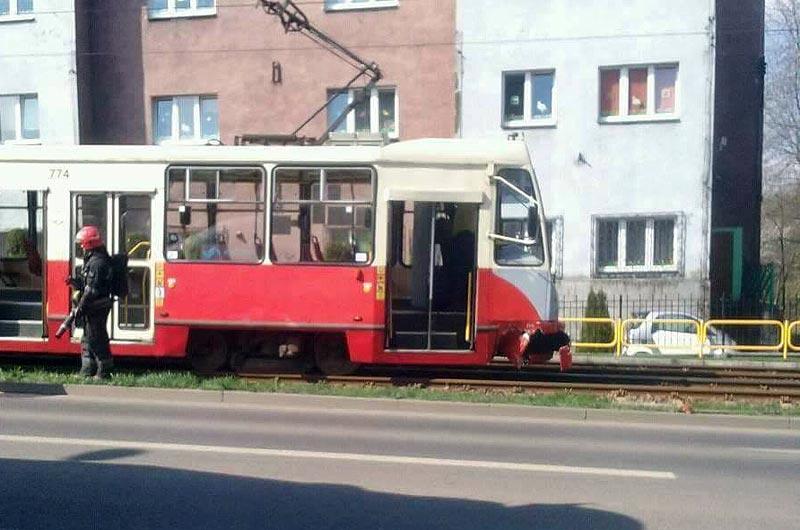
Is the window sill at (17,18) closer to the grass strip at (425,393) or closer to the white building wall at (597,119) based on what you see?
the white building wall at (597,119)

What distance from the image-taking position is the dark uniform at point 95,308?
11.4 metres

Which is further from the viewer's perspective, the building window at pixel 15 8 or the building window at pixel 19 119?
the building window at pixel 19 119

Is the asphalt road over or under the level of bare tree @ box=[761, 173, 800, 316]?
under

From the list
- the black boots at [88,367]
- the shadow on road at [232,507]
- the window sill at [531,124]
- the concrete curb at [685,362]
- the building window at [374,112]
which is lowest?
the concrete curb at [685,362]

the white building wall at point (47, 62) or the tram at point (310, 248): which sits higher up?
the white building wall at point (47, 62)

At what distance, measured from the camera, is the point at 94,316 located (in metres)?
11.5

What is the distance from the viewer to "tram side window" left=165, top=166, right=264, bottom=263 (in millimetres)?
12148

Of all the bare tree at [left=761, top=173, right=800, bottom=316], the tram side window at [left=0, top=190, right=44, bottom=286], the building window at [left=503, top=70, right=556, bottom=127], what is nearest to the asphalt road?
the tram side window at [left=0, top=190, right=44, bottom=286]

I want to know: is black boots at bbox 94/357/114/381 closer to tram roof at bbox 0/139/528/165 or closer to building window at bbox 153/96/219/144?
tram roof at bbox 0/139/528/165

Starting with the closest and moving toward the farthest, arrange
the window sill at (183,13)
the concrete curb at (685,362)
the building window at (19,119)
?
the concrete curb at (685,362) → the window sill at (183,13) → the building window at (19,119)

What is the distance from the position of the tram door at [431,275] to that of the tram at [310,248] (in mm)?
19

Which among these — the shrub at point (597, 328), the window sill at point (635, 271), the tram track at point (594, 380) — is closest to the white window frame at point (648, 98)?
the window sill at point (635, 271)

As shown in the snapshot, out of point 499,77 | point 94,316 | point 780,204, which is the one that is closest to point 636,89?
point 499,77

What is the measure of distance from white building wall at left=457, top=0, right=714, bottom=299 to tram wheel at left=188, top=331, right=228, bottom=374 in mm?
11501
